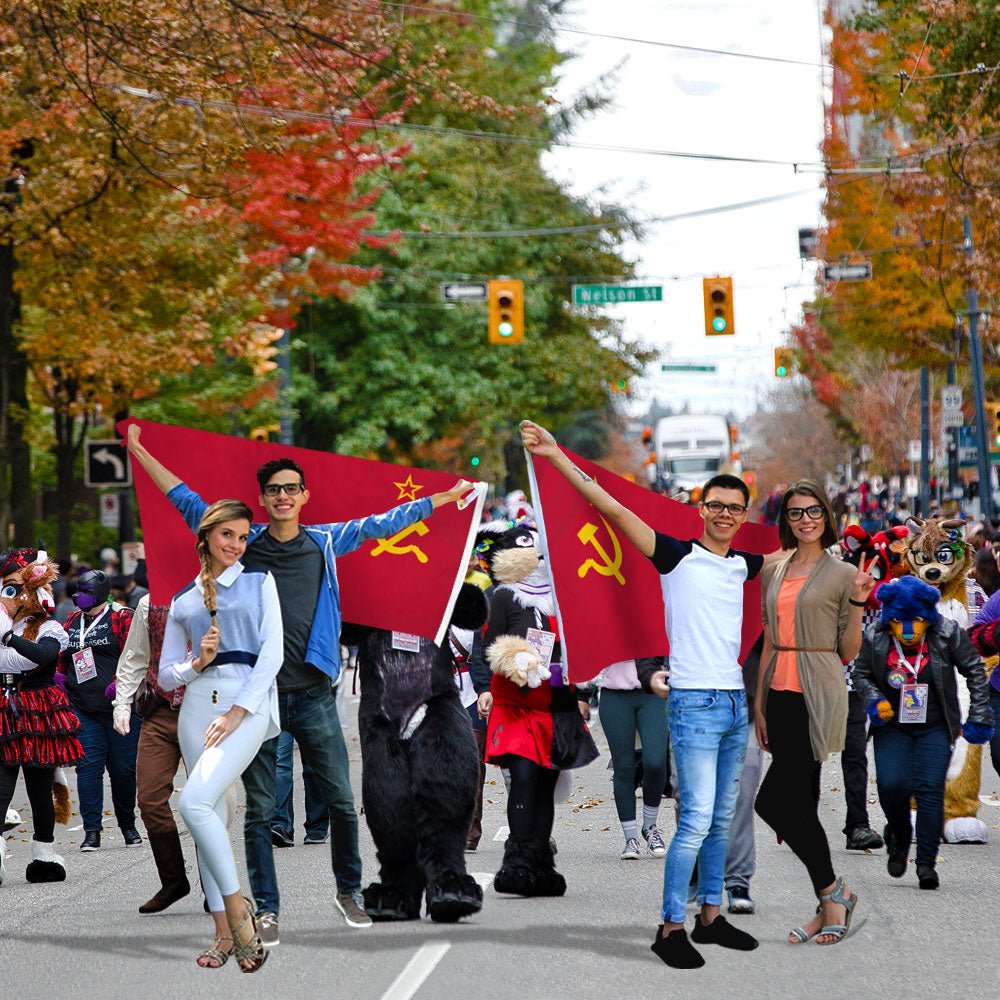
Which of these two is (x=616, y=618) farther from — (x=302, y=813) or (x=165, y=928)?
(x=302, y=813)

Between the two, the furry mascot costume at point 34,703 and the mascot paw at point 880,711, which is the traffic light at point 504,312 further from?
the mascot paw at point 880,711

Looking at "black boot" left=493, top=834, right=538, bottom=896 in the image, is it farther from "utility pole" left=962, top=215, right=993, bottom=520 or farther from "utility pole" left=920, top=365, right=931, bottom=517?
"utility pole" left=920, top=365, right=931, bottom=517

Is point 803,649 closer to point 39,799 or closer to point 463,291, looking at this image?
point 39,799

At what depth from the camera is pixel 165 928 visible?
28.5ft

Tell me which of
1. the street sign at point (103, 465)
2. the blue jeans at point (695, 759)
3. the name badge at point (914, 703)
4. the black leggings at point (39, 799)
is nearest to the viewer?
the blue jeans at point (695, 759)

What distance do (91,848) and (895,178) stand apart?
1171 inches

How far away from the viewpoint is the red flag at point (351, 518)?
877cm

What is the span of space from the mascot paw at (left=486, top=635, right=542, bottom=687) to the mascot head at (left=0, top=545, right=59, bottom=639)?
8.95ft

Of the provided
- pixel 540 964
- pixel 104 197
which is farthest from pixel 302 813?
pixel 104 197

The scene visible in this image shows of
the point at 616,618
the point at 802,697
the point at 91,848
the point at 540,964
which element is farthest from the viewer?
the point at 91,848

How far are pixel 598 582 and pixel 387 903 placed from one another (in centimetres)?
177

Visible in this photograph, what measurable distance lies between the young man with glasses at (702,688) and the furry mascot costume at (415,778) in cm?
114

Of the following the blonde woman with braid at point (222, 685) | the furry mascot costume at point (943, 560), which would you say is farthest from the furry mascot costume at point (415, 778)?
the furry mascot costume at point (943, 560)

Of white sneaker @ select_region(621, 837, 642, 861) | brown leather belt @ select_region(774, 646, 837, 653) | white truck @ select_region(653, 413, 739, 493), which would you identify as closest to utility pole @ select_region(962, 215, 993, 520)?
white sneaker @ select_region(621, 837, 642, 861)
